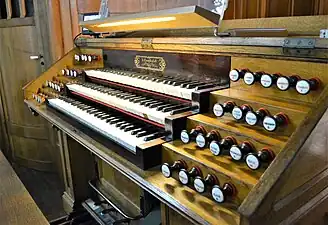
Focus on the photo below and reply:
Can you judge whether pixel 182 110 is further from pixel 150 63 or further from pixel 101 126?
pixel 150 63

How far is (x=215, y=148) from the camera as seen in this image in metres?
1.07

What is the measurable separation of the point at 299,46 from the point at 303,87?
14cm

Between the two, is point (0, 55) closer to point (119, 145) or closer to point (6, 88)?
point (6, 88)

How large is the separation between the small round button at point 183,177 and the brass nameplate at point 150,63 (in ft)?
2.73

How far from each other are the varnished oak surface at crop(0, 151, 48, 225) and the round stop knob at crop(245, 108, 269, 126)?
790 mm

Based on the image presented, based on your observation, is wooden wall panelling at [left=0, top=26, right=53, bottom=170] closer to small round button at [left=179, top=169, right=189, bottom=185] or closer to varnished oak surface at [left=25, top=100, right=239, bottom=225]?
varnished oak surface at [left=25, top=100, right=239, bottom=225]

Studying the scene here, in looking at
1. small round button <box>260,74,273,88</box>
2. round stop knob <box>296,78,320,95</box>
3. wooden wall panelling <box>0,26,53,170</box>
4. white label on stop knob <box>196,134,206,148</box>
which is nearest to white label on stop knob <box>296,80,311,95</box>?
round stop knob <box>296,78,320,95</box>

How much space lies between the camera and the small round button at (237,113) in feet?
3.67

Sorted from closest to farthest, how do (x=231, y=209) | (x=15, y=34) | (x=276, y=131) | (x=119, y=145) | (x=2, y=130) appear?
(x=231, y=209) < (x=276, y=131) < (x=119, y=145) < (x=15, y=34) < (x=2, y=130)

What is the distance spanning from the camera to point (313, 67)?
3.35 feet

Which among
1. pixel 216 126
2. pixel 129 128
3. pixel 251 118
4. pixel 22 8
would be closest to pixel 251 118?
pixel 251 118

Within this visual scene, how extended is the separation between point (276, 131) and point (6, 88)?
3194mm

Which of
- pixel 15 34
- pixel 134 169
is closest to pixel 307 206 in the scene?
pixel 134 169

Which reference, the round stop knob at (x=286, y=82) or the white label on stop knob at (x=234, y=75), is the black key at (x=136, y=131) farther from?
the round stop knob at (x=286, y=82)
